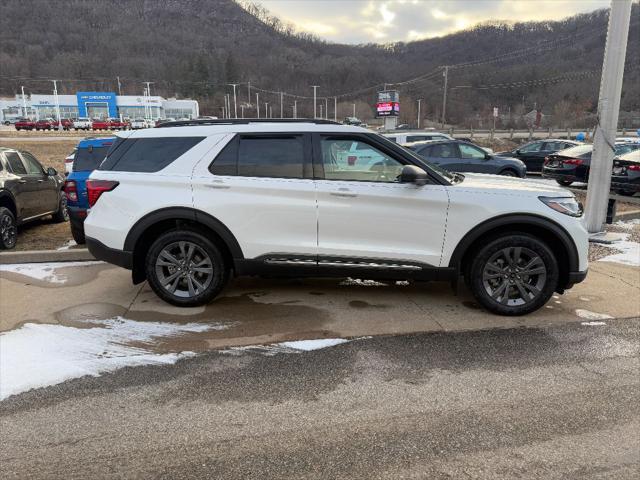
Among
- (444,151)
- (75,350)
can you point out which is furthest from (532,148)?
(75,350)

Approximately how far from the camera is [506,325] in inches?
185

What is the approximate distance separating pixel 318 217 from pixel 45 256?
14.1ft

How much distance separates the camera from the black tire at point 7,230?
745cm

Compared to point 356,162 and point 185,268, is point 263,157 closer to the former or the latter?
point 356,162

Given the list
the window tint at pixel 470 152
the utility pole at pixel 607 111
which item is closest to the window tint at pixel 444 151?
the window tint at pixel 470 152

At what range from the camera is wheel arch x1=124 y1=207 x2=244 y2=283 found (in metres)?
4.79

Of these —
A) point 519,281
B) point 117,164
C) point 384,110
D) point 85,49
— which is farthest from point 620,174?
point 85,49

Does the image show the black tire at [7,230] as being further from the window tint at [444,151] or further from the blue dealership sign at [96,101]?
the blue dealership sign at [96,101]

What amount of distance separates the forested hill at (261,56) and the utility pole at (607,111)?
247 ft

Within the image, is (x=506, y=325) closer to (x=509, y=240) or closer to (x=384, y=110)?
(x=509, y=240)

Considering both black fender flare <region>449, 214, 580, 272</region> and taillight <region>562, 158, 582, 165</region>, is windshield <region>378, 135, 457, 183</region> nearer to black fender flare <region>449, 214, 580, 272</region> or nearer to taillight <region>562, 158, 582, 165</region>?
black fender flare <region>449, 214, 580, 272</region>

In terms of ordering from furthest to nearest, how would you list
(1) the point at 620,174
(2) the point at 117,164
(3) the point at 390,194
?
(1) the point at 620,174
(2) the point at 117,164
(3) the point at 390,194

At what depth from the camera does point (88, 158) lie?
26.9ft

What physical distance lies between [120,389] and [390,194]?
280 cm
